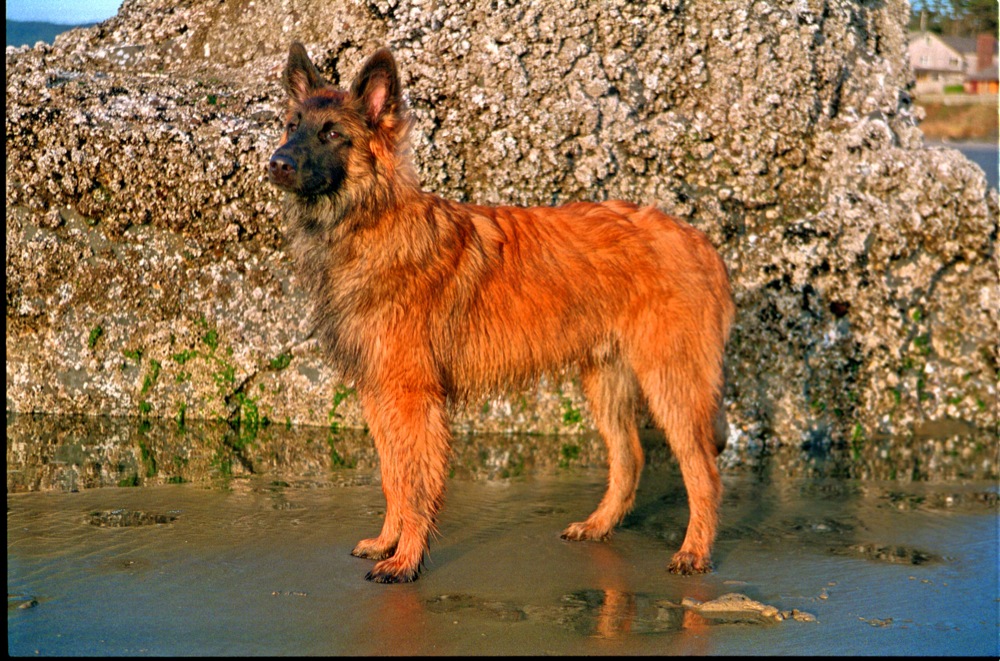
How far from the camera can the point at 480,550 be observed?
17.5ft

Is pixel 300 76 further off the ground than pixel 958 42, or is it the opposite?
pixel 958 42

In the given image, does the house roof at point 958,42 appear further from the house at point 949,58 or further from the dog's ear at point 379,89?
the dog's ear at point 379,89

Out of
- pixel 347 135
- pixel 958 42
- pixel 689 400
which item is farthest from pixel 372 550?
pixel 958 42

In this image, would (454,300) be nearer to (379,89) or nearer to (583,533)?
(379,89)

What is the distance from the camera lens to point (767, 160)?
27.8 ft

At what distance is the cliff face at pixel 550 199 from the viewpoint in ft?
26.3

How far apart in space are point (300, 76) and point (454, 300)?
147cm

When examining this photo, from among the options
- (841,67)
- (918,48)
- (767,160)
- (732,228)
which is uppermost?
(918,48)

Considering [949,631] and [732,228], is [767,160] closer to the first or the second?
[732,228]

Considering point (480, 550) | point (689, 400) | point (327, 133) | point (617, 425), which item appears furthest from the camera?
point (617, 425)

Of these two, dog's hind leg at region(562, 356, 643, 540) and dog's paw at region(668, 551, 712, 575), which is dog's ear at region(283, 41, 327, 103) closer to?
dog's hind leg at region(562, 356, 643, 540)

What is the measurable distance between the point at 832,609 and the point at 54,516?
4090 mm

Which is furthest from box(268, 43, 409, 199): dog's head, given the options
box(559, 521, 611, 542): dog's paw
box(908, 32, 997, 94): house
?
box(908, 32, 997, 94): house

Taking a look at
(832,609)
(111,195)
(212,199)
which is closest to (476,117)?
(212,199)
